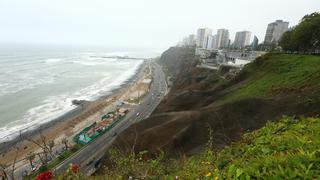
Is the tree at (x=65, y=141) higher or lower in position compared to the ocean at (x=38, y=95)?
higher

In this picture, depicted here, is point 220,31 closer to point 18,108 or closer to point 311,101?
point 18,108

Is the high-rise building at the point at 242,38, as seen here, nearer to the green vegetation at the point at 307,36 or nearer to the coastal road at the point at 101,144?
the coastal road at the point at 101,144

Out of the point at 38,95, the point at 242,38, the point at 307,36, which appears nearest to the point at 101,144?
the point at 38,95

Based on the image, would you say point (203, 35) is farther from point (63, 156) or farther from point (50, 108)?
point (63, 156)

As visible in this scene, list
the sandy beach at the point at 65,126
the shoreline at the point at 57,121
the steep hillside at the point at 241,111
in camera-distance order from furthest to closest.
→ the shoreline at the point at 57,121, the sandy beach at the point at 65,126, the steep hillside at the point at 241,111

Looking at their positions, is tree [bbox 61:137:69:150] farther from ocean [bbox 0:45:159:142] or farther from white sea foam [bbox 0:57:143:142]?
ocean [bbox 0:45:159:142]

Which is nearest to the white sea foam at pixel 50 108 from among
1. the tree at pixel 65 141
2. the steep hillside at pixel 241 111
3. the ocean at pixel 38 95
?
the ocean at pixel 38 95
